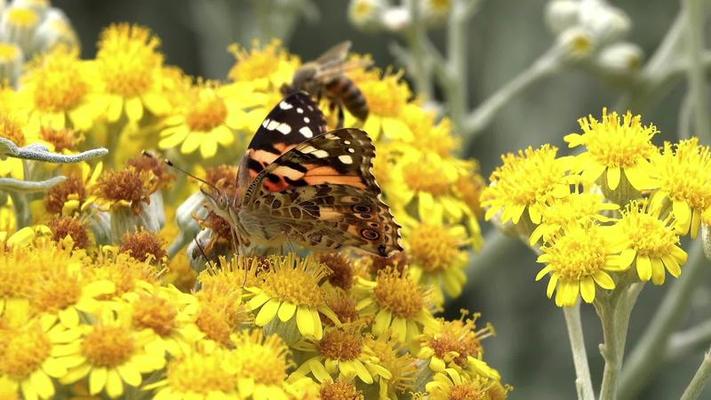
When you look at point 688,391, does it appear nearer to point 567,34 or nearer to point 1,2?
point 567,34

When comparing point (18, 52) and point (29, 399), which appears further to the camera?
point (18, 52)

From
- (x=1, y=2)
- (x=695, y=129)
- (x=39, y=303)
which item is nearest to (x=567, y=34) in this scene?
(x=695, y=129)

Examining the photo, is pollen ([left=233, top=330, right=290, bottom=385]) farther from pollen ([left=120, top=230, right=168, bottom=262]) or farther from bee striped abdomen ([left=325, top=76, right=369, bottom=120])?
bee striped abdomen ([left=325, top=76, right=369, bottom=120])

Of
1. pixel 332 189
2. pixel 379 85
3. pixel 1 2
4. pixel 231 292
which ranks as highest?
pixel 1 2

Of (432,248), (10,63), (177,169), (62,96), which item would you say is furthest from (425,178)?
(10,63)

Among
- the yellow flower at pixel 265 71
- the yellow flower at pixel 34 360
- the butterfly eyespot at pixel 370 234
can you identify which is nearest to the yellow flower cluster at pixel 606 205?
the butterfly eyespot at pixel 370 234

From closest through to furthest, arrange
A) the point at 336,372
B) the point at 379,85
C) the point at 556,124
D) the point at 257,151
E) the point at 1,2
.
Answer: the point at 336,372, the point at 257,151, the point at 379,85, the point at 1,2, the point at 556,124

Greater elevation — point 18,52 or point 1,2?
point 1,2
